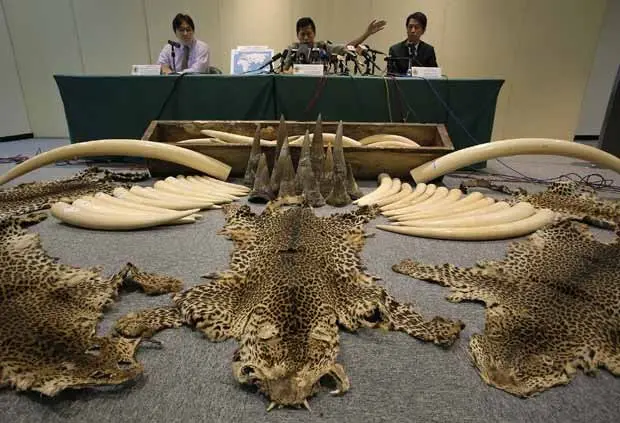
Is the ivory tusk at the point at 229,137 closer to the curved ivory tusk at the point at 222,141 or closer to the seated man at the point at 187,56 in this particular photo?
the curved ivory tusk at the point at 222,141

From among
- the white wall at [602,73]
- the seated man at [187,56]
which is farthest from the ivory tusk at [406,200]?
the white wall at [602,73]

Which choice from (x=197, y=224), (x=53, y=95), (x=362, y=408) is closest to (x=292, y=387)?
(x=362, y=408)

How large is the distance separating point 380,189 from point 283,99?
4.88 ft

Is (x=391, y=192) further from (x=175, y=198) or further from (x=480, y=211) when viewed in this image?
(x=175, y=198)

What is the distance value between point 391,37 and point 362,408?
584cm

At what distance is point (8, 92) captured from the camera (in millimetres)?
5906

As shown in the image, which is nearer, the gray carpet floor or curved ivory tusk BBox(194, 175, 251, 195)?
the gray carpet floor

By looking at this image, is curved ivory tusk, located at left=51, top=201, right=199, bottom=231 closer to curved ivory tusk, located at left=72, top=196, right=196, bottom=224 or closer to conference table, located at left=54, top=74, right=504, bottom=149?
curved ivory tusk, located at left=72, top=196, right=196, bottom=224

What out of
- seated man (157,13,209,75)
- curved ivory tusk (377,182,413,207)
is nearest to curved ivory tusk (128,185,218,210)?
curved ivory tusk (377,182,413,207)

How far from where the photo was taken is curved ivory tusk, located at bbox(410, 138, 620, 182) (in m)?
2.88

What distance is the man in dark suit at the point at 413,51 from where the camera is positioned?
4.44m

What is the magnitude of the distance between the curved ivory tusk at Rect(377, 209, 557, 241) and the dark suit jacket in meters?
2.64

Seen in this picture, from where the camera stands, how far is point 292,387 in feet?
3.69

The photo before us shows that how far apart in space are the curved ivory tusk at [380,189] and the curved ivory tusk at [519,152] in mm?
297
